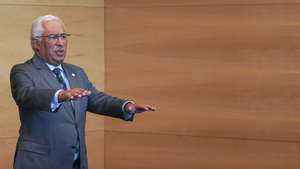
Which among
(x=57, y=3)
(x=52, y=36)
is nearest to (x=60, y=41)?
(x=52, y=36)

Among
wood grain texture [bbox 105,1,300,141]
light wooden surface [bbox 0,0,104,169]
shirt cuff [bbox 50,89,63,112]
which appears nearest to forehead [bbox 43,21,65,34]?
shirt cuff [bbox 50,89,63,112]

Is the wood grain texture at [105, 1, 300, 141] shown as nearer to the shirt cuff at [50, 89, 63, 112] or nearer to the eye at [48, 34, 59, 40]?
the eye at [48, 34, 59, 40]

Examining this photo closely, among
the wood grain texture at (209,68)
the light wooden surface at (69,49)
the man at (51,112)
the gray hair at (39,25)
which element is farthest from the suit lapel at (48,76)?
the wood grain texture at (209,68)

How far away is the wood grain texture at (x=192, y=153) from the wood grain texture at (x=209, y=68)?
2.3 inches

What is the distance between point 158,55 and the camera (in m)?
5.77

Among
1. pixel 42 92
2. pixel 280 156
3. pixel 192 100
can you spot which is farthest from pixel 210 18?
pixel 42 92

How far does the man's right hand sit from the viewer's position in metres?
3.37

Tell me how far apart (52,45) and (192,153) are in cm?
206

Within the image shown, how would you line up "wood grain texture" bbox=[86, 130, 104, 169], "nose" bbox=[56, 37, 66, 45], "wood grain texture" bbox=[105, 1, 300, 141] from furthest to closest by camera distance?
"wood grain texture" bbox=[86, 130, 104, 169]
"wood grain texture" bbox=[105, 1, 300, 141]
"nose" bbox=[56, 37, 66, 45]

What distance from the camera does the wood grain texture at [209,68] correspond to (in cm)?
530

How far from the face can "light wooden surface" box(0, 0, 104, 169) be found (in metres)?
1.53

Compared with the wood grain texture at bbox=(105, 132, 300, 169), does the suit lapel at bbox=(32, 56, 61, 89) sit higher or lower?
higher

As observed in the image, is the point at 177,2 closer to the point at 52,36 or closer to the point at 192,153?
the point at 192,153

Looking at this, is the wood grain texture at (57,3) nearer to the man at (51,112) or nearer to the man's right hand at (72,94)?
the man at (51,112)
